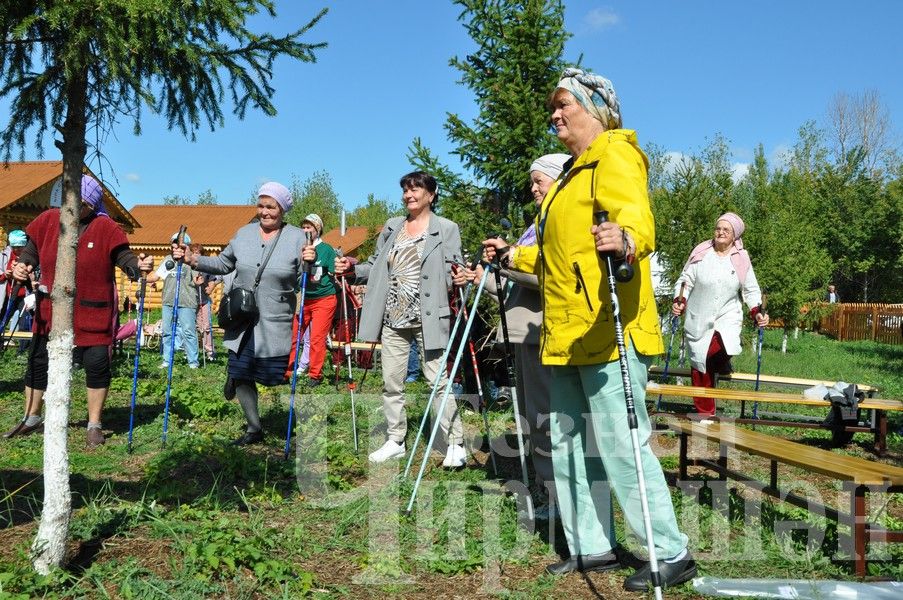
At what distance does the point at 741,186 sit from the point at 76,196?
52.6 meters

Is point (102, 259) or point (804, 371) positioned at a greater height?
point (102, 259)

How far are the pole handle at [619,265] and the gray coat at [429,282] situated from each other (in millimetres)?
2560

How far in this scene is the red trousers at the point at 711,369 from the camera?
7.69 m

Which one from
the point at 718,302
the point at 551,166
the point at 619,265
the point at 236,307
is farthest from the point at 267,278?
the point at 718,302

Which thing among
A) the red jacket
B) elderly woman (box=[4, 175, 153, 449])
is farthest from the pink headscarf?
the red jacket

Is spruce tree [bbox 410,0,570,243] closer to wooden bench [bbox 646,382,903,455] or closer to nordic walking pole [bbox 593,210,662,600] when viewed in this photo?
wooden bench [bbox 646,382,903,455]

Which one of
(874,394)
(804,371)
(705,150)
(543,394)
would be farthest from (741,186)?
(543,394)

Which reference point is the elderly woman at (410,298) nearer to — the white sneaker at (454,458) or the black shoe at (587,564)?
the white sneaker at (454,458)

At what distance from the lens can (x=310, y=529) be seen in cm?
426

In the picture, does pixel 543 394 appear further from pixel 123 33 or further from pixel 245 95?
pixel 123 33

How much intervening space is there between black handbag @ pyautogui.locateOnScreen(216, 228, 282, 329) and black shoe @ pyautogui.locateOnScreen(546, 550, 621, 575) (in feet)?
10.5

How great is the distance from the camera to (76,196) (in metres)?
3.42

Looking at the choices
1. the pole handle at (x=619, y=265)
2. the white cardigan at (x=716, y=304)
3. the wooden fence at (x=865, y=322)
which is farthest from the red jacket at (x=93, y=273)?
the wooden fence at (x=865, y=322)

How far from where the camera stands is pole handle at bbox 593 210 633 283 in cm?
311
